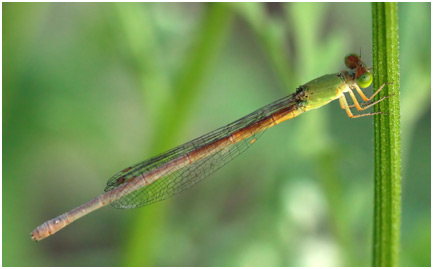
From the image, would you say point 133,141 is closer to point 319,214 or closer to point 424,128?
point 319,214

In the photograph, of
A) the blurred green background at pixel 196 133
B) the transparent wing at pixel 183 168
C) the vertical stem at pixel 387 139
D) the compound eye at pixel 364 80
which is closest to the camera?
the vertical stem at pixel 387 139

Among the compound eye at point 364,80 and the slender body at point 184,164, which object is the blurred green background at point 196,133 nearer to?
the slender body at point 184,164

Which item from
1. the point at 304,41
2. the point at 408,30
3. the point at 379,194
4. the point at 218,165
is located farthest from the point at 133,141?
the point at 379,194

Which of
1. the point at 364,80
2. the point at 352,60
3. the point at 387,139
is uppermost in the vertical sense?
the point at 352,60

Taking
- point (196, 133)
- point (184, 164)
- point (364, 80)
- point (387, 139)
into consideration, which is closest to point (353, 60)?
point (364, 80)

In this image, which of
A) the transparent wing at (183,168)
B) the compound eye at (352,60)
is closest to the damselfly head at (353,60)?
the compound eye at (352,60)

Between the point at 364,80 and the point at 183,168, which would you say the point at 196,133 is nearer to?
the point at 183,168
